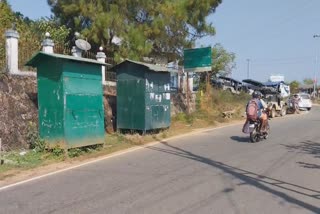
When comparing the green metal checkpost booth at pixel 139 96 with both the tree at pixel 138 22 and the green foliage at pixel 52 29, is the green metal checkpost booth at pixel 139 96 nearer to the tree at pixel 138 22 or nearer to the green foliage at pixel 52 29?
the tree at pixel 138 22

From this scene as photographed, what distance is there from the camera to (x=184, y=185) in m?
8.26

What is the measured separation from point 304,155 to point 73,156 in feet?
20.3

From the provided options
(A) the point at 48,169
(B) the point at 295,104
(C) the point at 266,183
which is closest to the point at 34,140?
(A) the point at 48,169

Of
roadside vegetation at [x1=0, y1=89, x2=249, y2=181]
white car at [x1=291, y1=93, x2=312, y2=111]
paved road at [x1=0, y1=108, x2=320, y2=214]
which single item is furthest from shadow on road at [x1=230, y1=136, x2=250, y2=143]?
white car at [x1=291, y1=93, x2=312, y2=111]

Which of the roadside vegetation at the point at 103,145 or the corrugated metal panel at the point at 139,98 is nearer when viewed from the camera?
the roadside vegetation at the point at 103,145

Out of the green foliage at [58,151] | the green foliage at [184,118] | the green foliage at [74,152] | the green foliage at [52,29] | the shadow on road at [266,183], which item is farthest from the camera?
the green foliage at [52,29]

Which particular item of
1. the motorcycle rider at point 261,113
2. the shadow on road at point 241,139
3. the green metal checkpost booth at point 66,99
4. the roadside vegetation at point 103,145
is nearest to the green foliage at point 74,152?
the roadside vegetation at point 103,145

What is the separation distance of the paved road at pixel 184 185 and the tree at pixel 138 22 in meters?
9.69

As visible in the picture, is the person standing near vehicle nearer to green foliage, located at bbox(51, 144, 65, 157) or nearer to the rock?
the rock

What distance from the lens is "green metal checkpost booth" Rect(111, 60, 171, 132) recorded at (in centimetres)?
1641

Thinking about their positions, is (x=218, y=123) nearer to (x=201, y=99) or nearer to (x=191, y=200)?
(x=201, y=99)

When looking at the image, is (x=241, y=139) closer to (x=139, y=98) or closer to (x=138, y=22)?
(x=139, y=98)

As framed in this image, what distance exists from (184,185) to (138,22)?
15614 mm

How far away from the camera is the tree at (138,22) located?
2156 cm
